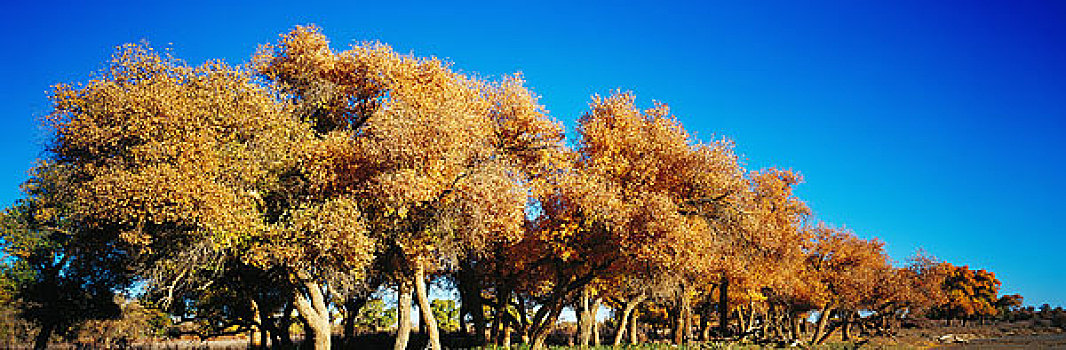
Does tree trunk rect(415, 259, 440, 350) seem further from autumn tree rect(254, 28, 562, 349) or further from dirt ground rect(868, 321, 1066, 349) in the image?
dirt ground rect(868, 321, 1066, 349)

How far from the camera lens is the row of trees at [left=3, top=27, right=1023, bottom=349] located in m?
22.5

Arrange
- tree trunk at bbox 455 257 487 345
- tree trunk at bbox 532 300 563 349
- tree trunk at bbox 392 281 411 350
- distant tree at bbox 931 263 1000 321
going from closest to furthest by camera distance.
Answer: tree trunk at bbox 392 281 411 350, tree trunk at bbox 532 300 563 349, tree trunk at bbox 455 257 487 345, distant tree at bbox 931 263 1000 321

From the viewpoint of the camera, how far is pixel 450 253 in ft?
90.1

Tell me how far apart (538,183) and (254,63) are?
52.9 ft

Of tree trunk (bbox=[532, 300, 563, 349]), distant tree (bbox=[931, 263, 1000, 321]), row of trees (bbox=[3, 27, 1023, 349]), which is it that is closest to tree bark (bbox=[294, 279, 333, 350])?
row of trees (bbox=[3, 27, 1023, 349])

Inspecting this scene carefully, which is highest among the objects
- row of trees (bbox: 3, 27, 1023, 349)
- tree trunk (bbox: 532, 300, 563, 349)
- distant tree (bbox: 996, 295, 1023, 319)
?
row of trees (bbox: 3, 27, 1023, 349)

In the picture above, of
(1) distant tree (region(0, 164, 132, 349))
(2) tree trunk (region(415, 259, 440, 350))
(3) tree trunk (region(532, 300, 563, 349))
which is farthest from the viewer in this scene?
(1) distant tree (region(0, 164, 132, 349))

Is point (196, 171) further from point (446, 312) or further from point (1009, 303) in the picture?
point (1009, 303)

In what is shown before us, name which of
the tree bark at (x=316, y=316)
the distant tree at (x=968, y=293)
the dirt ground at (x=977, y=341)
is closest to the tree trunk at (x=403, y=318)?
the tree bark at (x=316, y=316)

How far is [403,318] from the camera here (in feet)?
93.0

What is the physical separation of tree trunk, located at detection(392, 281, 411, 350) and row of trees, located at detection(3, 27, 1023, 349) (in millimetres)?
99

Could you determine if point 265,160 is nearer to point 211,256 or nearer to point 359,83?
point 211,256

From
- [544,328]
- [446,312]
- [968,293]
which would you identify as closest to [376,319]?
[446,312]

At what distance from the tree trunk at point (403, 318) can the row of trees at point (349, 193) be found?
0.32 feet
